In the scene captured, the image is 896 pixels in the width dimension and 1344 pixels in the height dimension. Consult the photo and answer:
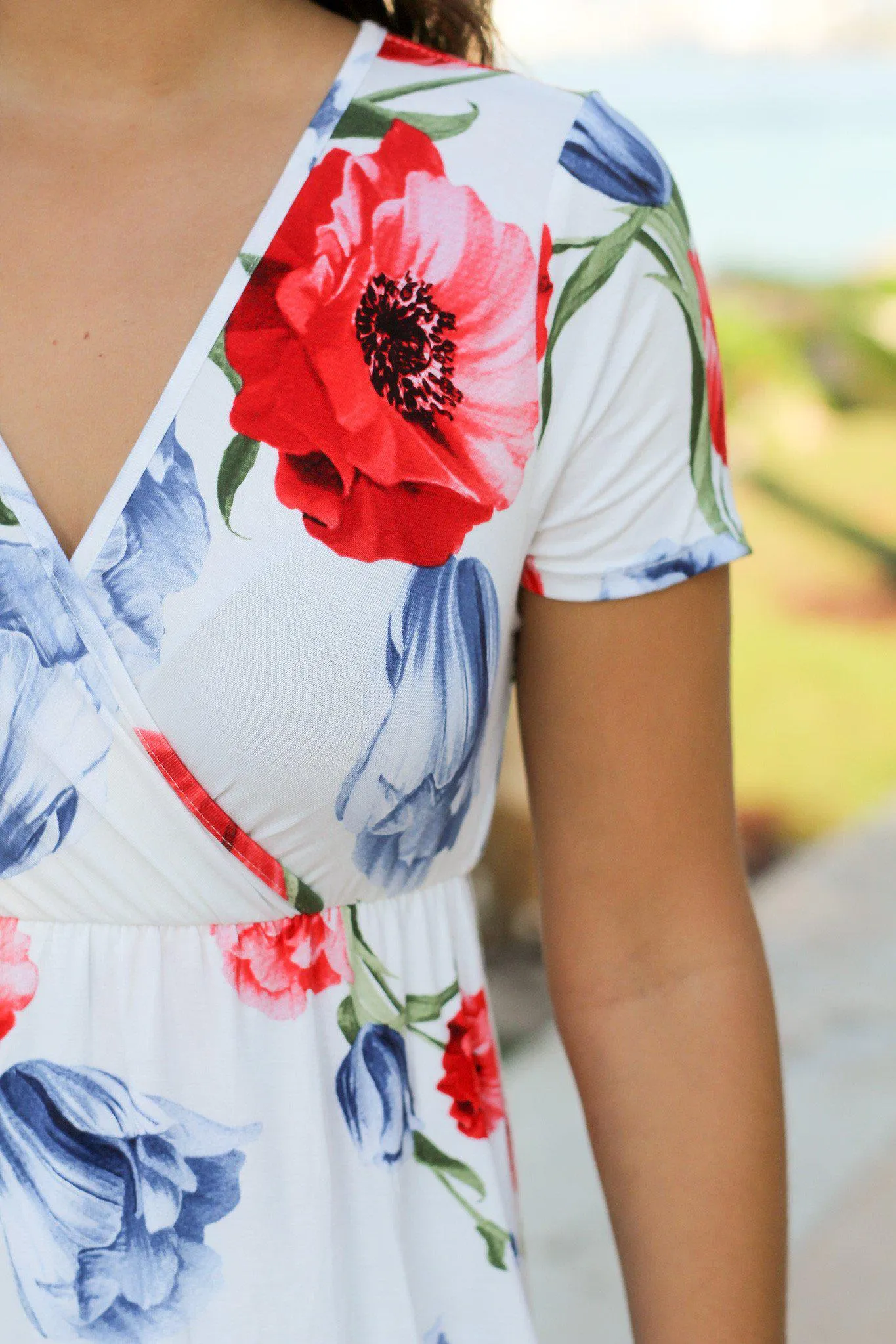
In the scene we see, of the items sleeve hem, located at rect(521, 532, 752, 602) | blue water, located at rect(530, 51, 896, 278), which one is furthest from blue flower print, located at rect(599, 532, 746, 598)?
blue water, located at rect(530, 51, 896, 278)

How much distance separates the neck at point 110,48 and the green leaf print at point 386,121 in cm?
7

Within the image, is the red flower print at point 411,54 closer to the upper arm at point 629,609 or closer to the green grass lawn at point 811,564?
the upper arm at point 629,609

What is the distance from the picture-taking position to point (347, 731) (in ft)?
2.14

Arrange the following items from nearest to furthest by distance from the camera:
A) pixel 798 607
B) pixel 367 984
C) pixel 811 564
A: pixel 367 984 → pixel 798 607 → pixel 811 564

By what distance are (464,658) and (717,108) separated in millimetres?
7896

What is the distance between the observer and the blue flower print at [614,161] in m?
0.69

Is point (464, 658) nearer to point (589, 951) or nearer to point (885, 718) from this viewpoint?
point (589, 951)

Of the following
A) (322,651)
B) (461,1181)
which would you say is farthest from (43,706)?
(461,1181)

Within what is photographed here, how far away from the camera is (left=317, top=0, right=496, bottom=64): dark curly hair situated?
797 mm

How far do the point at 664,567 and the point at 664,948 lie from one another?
21 centimetres

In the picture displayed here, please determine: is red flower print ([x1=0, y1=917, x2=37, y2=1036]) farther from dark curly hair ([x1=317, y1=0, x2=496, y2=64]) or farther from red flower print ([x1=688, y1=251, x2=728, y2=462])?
dark curly hair ([x1=317, y1=0, x2=496, y2=64])

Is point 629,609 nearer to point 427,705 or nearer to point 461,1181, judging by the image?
point 427,705

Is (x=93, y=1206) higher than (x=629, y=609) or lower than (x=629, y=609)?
lower

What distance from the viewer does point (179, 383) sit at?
2.09 ft
